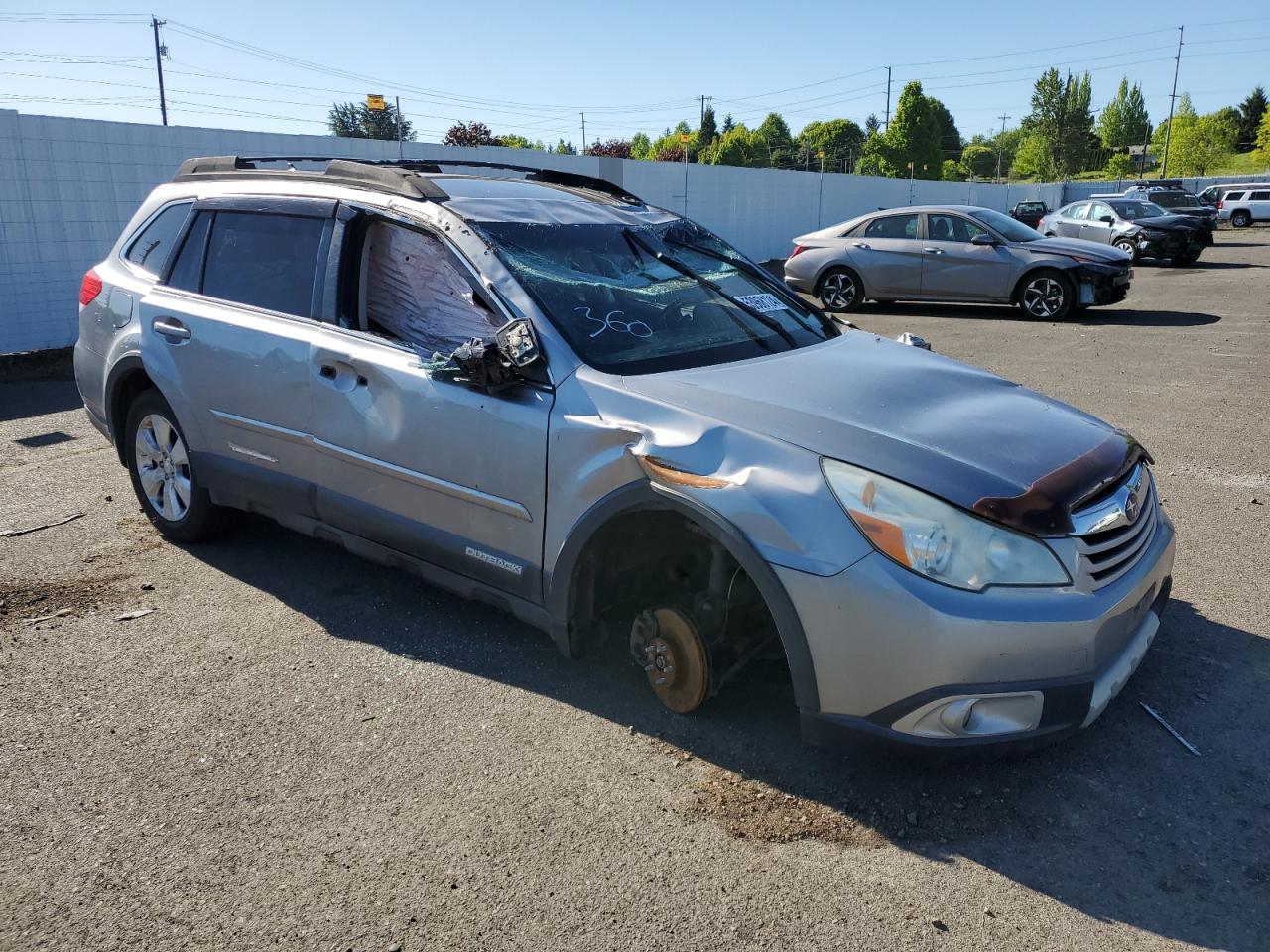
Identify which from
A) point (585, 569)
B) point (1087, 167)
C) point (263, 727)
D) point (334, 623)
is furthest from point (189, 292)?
point (1087, 167)

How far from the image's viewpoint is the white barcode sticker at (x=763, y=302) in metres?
4.23

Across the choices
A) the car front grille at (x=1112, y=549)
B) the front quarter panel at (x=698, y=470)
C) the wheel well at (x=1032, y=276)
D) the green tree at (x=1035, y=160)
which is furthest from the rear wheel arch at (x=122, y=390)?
the green tree at (x=1035, y=160)

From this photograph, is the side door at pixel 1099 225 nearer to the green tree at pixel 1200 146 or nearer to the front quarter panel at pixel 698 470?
the front quarter panel at pixel 698 470

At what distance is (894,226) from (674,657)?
1261 cm

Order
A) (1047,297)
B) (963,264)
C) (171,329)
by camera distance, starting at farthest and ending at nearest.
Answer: (963,264) → (1047,297) → (171,329)

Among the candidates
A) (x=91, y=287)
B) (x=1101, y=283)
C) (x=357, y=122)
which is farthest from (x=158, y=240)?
(x=357, y=122)

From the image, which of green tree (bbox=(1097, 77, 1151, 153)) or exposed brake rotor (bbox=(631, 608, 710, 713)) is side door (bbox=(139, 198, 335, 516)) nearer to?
exposed brake rotor (bbox=(631, 608, 710, 713))

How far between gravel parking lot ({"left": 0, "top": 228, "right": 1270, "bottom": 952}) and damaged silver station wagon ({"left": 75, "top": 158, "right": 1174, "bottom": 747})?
1.04 feet

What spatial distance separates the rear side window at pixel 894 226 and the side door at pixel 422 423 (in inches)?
464

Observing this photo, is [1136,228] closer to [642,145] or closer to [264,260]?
[264,260]

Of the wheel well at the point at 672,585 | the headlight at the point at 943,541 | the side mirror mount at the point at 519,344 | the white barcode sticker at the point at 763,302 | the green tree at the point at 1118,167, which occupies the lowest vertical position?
the wheel well at the point at 672,585

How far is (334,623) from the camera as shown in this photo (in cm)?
430

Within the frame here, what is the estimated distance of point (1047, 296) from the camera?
13.8 meters

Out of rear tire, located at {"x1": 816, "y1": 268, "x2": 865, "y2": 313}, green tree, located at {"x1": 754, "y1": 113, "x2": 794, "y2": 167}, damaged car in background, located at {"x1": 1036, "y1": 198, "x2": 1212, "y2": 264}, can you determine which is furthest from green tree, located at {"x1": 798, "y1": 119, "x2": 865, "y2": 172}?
rear tire, located at {"x1": 816, "y1": 268, "x2": 865, "y2": 313}
